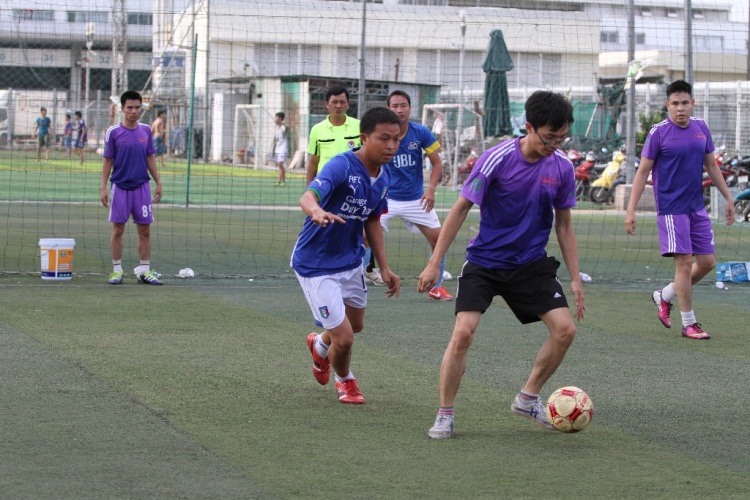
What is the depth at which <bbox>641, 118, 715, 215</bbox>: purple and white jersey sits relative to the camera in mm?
8305

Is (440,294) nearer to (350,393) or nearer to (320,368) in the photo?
(320,368)

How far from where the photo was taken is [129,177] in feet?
34.2

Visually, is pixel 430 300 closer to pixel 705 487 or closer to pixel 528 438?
pixel 528 438

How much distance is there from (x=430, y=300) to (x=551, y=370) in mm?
4829

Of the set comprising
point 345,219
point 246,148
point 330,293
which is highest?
point 246,148

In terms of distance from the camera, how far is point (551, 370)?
5.34 metres

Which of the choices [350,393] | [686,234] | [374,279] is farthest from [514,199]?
[374,279]

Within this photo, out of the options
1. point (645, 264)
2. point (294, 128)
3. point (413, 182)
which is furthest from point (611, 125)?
point (413, 182)

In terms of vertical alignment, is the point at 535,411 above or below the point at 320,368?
below

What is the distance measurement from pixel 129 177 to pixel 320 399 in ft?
17.4

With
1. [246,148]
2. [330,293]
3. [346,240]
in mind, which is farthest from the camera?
[246,148]

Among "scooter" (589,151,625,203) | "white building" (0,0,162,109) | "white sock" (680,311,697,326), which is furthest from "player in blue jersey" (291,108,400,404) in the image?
"white building" (0,0,162,109)

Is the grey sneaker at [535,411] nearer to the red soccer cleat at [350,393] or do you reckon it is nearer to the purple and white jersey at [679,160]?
the red soccer cleat at [350,393]

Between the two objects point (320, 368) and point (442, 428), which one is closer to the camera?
point (442, 428)
